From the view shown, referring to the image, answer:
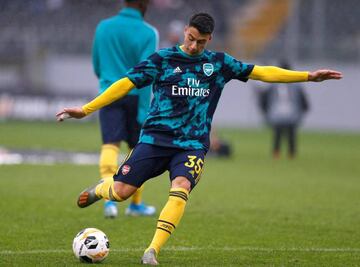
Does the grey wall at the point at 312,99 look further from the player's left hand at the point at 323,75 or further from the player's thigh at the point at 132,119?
the player's left hand at the point at 323,75

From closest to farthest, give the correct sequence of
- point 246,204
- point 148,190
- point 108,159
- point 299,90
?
point 108,159 → point 246,204 → point 148,190 → point 299,90

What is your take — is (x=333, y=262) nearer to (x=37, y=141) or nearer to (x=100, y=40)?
(x=100, y=40)

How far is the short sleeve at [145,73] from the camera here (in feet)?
24.3

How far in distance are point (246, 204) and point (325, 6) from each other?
19.0 metres

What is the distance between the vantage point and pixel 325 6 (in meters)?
29.5

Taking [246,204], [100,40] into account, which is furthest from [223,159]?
[100,40]

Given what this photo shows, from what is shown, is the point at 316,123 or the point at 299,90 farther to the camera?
the point at 316,123

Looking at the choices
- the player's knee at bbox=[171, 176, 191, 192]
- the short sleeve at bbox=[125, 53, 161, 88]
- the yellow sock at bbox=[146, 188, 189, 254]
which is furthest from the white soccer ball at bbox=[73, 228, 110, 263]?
the short sleeve at bbox=[125, 53, 161, 88]

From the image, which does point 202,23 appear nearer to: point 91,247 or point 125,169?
point 125,169

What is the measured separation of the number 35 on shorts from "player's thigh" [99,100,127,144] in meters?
2.64

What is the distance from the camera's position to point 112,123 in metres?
9.84

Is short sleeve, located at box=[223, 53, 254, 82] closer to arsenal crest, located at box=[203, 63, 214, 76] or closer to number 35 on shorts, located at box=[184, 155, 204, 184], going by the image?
arsenal crest, located at box=[203, 63, 214, 76]

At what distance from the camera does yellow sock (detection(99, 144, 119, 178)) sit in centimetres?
975

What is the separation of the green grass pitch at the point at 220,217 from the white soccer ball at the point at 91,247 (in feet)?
0.34
